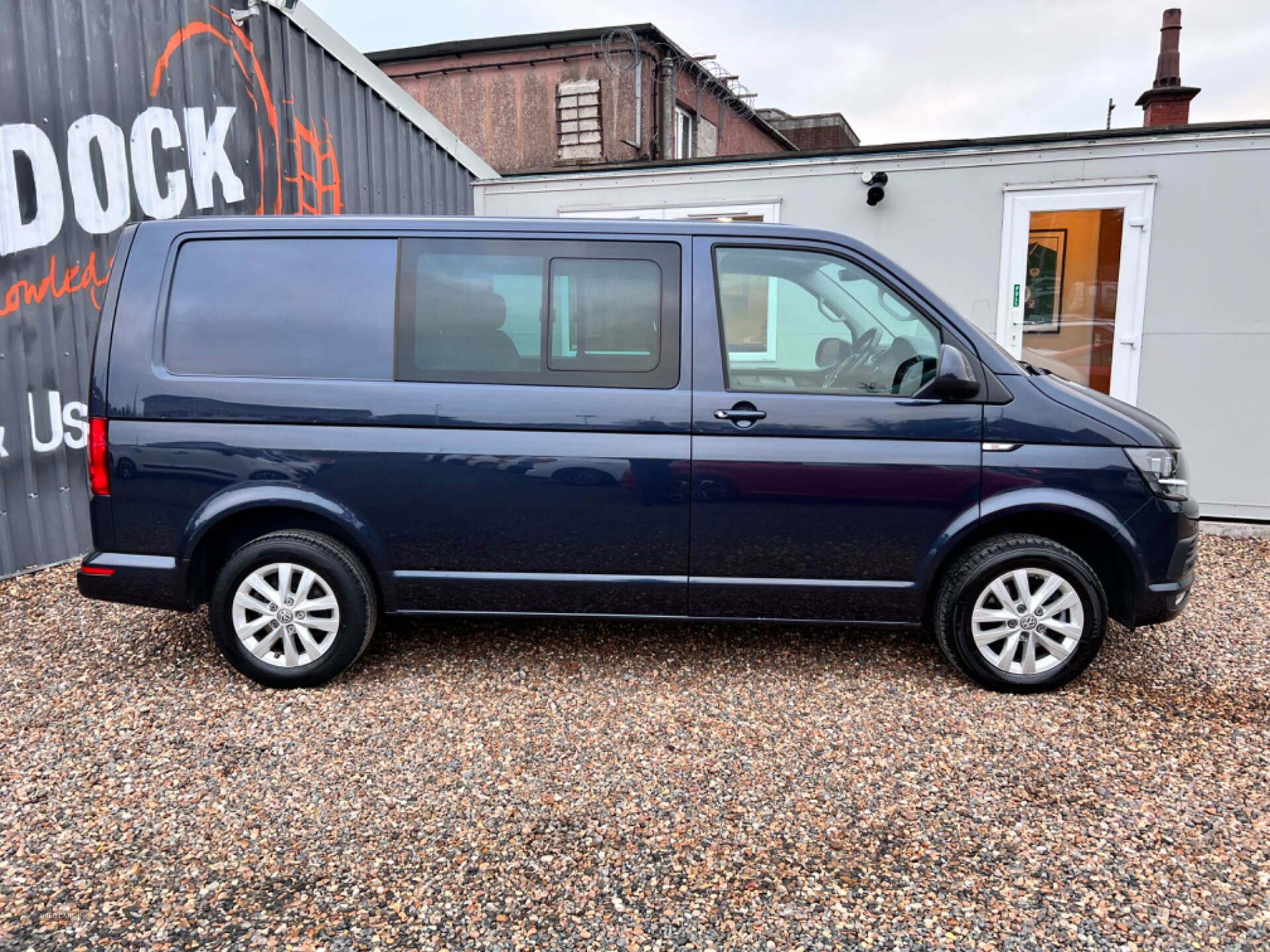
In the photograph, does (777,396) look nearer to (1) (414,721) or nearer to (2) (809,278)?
(2) (809,278)

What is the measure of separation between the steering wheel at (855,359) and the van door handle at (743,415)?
318mm

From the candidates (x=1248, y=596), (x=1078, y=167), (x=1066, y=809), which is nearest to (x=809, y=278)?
(x=1066, y=809)

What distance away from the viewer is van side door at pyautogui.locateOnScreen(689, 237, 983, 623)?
3471 millimetres

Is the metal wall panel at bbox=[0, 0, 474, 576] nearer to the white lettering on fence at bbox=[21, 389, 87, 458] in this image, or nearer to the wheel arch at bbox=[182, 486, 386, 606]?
the white lettering on fence at bbox=[21, 389, 87, 458]

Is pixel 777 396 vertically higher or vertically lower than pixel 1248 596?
higher

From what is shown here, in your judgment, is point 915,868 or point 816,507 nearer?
point 915,868

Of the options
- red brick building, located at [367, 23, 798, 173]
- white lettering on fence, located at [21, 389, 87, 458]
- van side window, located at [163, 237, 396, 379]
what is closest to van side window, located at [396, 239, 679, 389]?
van side window, located at [163, 237, 396, 379]

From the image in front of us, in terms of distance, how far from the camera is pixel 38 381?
5195mm

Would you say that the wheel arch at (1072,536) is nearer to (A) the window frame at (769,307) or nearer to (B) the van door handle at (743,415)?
(A) the window frame at (769,307)

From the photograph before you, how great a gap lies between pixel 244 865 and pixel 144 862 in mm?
310

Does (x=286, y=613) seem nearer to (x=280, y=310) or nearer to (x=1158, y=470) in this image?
(x=280, y=310)

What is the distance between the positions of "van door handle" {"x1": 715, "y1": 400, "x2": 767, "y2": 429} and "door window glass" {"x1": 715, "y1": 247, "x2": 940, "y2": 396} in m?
0.10

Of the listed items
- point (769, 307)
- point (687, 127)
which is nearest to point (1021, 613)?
point (769, 307)

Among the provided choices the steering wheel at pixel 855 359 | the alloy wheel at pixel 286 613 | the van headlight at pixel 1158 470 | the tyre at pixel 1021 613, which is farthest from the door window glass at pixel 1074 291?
the alloy wheel at pixel 286 613
